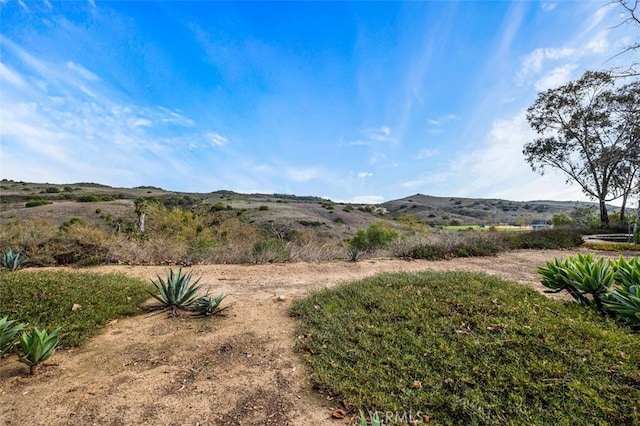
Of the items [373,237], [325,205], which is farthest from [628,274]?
[325,205]

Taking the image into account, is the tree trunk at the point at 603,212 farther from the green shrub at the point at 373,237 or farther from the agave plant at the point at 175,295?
the agave plant at the point at 175,295

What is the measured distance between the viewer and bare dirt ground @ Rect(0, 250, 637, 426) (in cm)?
235

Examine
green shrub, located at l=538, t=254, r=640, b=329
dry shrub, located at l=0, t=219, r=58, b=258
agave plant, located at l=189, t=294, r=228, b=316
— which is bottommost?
agave plant, located at l=189, t=294, r=228, b=316

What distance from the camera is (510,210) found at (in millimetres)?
54562

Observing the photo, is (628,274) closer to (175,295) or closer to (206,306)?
(206,306)

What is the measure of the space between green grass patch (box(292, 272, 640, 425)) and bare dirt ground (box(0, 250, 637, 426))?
33 cm

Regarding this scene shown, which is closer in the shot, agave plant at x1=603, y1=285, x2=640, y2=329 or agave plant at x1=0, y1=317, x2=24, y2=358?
agave plant at x1=0, y1=317, x2=24, y2=358

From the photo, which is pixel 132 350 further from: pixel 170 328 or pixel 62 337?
pixel 62 337

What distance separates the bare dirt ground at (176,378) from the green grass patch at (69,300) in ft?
0.79

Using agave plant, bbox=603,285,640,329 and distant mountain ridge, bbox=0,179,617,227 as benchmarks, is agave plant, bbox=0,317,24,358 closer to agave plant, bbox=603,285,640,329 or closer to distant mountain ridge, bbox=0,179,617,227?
agave plant, bbox=603,285,640,329

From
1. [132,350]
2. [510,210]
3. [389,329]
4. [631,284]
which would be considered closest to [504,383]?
[389,329]

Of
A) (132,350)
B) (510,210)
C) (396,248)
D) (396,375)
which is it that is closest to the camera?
(396,375)

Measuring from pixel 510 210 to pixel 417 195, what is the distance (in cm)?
2523

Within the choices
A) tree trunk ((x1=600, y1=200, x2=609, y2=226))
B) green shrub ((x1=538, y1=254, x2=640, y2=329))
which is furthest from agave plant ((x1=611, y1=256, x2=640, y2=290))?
tree trunk ((x1=600, y1=200, x2=609, y2=226))
